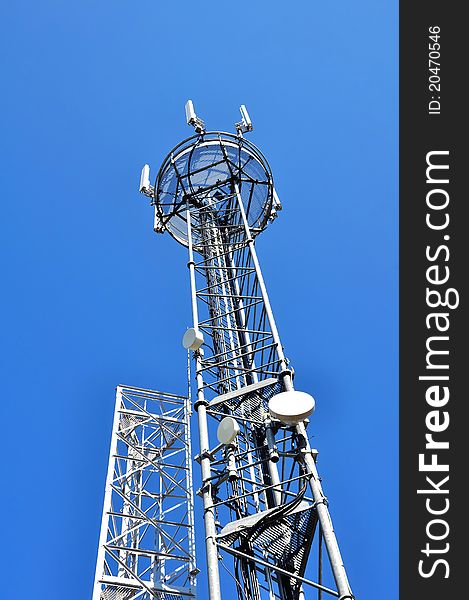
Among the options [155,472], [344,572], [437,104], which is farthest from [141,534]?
[437,104]

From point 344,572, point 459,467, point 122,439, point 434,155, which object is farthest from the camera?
point 122,439

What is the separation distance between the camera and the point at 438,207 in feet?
47.2

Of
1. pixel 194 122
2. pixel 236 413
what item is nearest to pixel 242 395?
pixel 236 413

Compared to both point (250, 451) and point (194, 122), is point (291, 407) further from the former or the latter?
point (194, 122)

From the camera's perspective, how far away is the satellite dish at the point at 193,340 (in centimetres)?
1530

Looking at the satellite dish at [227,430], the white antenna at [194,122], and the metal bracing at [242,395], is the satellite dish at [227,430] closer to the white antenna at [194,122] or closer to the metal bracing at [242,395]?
the metal bracing at [242,395]

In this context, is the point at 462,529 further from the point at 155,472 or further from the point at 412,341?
the point at 155,472

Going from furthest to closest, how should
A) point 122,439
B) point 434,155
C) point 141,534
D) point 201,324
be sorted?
point 122,439
point 141,534
point 201,324
point 434,155

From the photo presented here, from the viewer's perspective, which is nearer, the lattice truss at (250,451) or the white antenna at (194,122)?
the lattice truss at (250,451)

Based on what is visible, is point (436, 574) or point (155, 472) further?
point (155, 472)

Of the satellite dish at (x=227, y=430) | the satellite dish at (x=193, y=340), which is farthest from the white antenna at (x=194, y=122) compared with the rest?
the satellite dish at (x=227, y=430)

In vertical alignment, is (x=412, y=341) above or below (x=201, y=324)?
below

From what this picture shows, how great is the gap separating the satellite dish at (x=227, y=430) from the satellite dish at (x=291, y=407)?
96 cm

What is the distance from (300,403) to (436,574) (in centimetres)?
340
